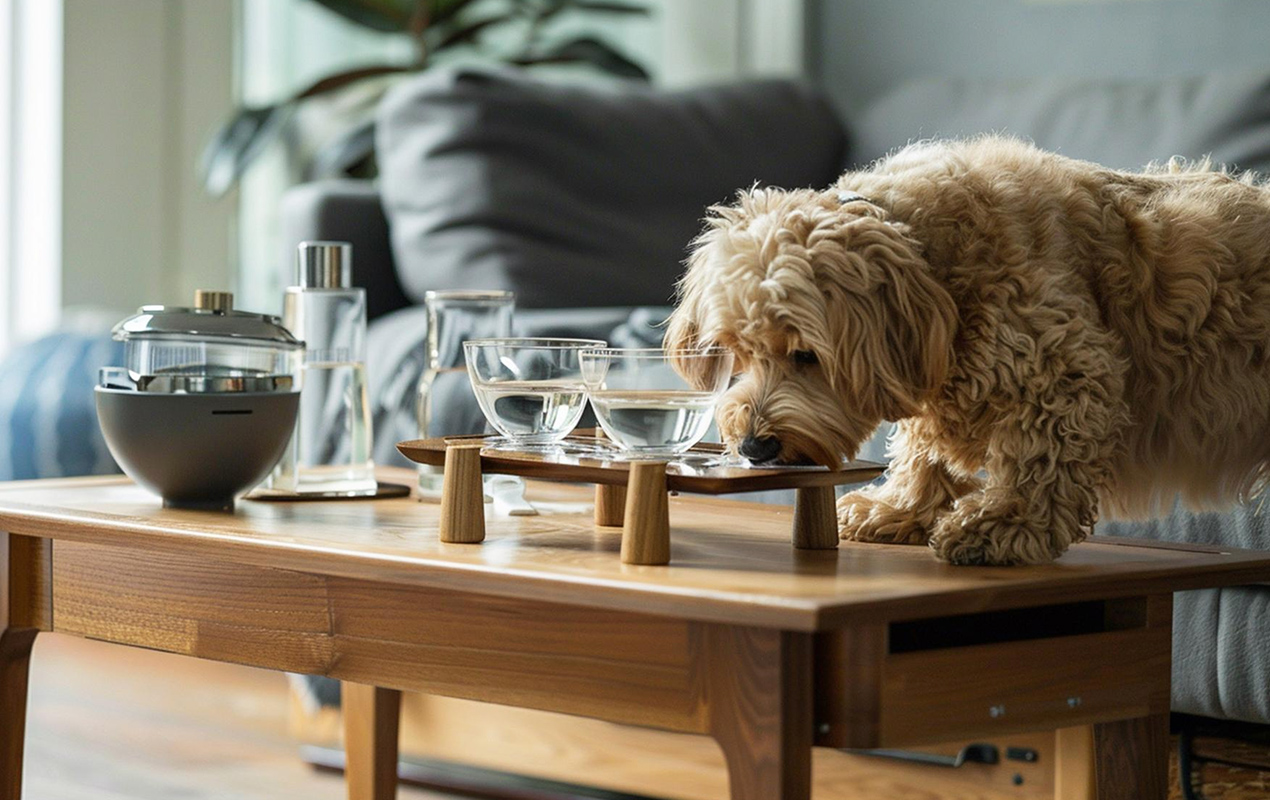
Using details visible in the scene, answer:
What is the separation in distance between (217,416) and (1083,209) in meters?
0.79

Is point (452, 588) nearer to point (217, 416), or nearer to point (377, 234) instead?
point (217, 416)

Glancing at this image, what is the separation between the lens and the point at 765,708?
0.95m

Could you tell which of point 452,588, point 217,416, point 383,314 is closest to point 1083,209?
point 452,588

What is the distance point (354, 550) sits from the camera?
112 cm

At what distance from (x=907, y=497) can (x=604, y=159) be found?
65.6 inches

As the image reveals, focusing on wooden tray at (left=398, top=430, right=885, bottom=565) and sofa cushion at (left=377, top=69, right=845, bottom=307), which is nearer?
wooden tray at (left=398, top=430, right=885, bottom=565)

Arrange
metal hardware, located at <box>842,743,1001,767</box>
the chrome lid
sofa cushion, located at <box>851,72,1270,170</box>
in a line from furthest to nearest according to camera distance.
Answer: sofa cushion, located at <box>851,72,1270,170</box>, metal hardware, located at <box>842,743,1001,767</box>, the chrome lid

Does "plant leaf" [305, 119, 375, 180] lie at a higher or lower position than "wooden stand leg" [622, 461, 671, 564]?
higher

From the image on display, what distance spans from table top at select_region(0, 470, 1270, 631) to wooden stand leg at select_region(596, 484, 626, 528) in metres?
0.02

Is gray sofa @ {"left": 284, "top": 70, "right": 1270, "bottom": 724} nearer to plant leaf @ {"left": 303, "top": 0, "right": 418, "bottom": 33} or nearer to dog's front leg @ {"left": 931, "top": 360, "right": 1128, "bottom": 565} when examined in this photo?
plant leaf @ {"left": 303, "top": 0, "right": 418, "bottom": 33}

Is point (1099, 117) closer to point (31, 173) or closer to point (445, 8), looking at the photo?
point (445, 8)

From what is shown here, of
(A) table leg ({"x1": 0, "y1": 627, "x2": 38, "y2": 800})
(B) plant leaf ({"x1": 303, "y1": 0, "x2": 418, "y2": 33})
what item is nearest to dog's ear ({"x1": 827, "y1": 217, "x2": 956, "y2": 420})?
(A) table leg ({"x1": 0, "y1": 627, "x2": 38, "y2": 800})

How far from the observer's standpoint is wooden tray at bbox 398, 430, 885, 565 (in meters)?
1.07

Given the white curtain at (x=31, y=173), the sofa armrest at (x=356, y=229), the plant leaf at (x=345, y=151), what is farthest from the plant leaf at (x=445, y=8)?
the sofa armrest at (x=356, y=229)
